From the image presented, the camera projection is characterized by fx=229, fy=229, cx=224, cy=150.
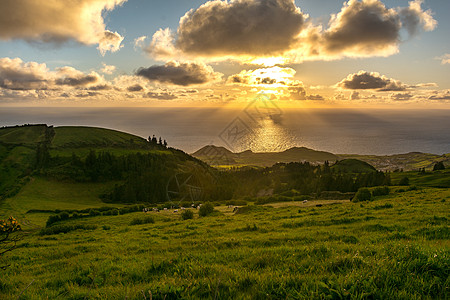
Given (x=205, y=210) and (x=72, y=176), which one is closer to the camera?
(x=205, y=210)

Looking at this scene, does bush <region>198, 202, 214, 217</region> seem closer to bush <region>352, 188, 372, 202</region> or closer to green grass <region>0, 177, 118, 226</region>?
bush <region>352, 188, 372, 202</region>

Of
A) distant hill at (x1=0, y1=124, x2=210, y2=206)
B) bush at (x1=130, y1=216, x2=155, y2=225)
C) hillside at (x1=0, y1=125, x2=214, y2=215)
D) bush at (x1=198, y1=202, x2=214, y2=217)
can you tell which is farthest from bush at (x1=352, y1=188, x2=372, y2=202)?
distant hill at (x1=0, y1=124, x2=210, y2=206)

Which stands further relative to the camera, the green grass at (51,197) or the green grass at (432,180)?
the green grass at (51,197)

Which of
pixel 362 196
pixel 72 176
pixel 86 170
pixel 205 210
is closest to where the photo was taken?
pixel 205 210

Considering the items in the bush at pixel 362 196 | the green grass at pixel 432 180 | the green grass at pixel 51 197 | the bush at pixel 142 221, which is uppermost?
the bush at pixel 362 196

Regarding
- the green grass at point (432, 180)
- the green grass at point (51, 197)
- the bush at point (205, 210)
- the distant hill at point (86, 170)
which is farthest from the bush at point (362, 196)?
the distant hill at point (86, 170)

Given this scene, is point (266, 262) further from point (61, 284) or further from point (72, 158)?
point (72, 158)

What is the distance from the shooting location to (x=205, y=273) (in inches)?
247

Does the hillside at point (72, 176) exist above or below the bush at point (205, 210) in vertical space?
below

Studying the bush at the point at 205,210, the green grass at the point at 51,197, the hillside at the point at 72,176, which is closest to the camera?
the bush at the point at 205,210

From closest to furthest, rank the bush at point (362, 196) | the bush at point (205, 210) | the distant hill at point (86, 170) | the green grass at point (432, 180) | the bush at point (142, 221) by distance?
1. the bush at point (142, 221)
2. the bush at point (205, 210)
3. the bush at point (362, 196)
4. the green grass at point (432, 180)
5. the distant hill at point (86, 170)

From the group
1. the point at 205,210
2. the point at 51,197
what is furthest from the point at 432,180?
the point at 51,197

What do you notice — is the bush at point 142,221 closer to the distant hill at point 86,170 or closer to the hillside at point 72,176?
the hillside at point 72,176

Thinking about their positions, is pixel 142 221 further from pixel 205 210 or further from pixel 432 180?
pixel 432 180
